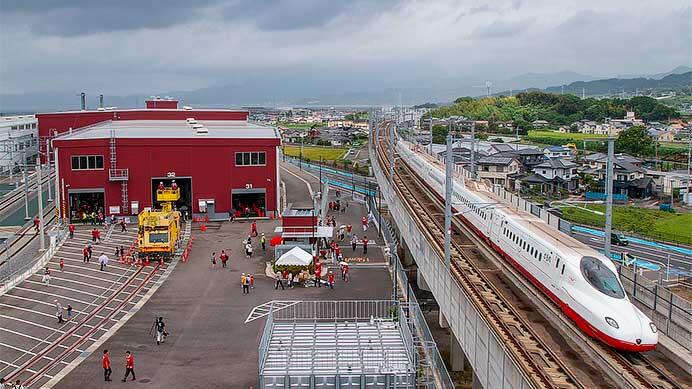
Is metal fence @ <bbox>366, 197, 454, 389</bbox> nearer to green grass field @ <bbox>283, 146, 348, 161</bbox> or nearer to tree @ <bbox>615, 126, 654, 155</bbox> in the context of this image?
tree @ <bbox>615, 126, 654, 155</bbox>

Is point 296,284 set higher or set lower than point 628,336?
lower

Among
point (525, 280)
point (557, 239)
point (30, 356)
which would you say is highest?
point (557, 239)

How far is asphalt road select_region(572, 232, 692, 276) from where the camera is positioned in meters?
50.8

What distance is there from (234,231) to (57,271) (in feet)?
53.6

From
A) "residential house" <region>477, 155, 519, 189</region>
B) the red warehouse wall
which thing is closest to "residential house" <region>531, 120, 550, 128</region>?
"residential house" <region>477, 155, 519, 189</region>

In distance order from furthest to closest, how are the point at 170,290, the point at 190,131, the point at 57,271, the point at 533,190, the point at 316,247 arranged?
the point at 533,190, the point at 190,131, the point at 316,247, the point at 57,271, the point at 170,290

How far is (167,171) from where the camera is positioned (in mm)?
63344

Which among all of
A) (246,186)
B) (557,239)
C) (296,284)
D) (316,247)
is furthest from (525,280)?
(246,186)

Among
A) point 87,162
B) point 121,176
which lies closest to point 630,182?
point 121,176

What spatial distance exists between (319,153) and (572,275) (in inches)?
4611

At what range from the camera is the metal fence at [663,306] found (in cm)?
2208

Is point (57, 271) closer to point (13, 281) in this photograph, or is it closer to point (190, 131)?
point (13, 281)

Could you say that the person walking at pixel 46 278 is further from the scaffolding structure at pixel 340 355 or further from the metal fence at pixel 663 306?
the metal fence at pixel 663 306

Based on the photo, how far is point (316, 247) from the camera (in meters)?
49.9
